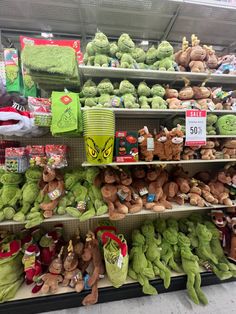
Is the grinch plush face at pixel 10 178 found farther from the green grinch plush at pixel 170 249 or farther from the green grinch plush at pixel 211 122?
the green grinch plush at pixel 211 122

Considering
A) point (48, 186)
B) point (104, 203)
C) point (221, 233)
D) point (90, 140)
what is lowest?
point (221, 233)

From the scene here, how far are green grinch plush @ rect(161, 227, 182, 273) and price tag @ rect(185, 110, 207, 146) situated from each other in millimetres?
788

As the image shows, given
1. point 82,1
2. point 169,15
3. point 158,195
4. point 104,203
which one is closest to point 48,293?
point 104,203

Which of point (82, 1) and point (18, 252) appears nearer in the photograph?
point (82, 1)

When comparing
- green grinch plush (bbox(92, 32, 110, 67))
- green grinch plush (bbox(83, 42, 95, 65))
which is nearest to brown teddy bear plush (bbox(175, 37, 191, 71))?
green grinch plush (bbox(92, 32, 110, 67))

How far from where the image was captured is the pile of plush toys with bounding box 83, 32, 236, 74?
1080 mm

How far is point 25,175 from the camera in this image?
45.3 inches

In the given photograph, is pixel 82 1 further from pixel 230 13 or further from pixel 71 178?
pixel 71 178

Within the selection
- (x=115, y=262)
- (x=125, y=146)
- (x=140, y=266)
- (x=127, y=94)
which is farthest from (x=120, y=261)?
(x=127, y=94)

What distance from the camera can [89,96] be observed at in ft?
3.60

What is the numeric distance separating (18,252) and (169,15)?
211 cm

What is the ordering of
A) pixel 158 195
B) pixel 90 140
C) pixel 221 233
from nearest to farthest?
1. pixel 90 140
2. pixel 158 195
3. pixel 221 233

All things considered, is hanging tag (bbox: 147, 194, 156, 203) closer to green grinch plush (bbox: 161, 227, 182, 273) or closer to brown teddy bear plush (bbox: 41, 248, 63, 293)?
green grinch plush (bbox: 161, 227, 182, 273)

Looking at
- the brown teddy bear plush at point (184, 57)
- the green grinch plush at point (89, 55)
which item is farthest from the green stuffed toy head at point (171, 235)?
the green grinch plush at point (89, 55)
